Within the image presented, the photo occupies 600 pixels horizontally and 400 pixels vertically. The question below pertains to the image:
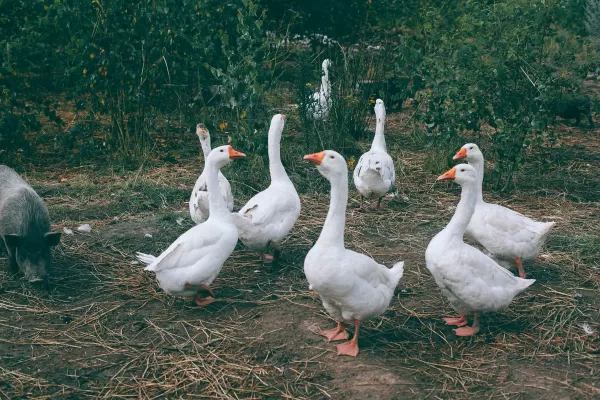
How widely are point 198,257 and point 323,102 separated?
5032 mm

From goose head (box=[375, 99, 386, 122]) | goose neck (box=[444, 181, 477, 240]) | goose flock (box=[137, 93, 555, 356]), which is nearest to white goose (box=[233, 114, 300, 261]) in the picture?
goose flock (box=[137, 93, 555, 356])

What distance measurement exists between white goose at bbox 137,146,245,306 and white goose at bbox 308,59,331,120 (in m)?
3.68

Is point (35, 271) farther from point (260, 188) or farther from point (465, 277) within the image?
point (465, 277)

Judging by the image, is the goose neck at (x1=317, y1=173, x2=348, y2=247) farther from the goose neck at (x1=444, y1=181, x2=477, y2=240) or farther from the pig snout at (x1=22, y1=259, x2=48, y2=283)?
the pig snout at (x1=22, y1=259, x2=48, y2=283)

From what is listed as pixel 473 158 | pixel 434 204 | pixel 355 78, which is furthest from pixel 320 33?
pixel 473 158

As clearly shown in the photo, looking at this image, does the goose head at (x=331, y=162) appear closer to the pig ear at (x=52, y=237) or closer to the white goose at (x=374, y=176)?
the pig ear at (x=52, y=237)

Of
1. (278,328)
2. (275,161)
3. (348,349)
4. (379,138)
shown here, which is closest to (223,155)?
(275,161)

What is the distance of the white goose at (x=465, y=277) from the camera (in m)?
4.50

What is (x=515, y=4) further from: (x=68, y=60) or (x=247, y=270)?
(x=68, y=60)

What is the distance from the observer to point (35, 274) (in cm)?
534

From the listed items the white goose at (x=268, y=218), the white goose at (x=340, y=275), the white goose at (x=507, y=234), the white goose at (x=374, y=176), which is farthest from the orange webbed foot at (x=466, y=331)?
the white goose at (x=374, y=176)

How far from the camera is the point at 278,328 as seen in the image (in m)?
4.75

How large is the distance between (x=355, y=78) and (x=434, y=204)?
8.98ft

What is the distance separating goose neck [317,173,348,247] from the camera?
14.4ft
